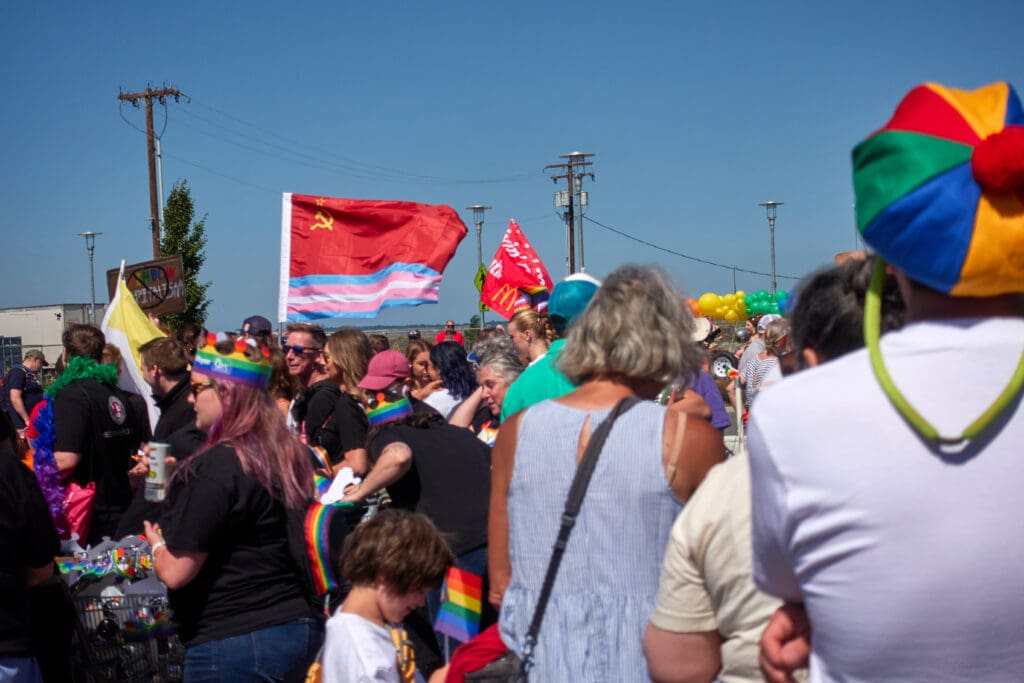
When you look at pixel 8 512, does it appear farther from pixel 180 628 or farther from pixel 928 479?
pixel 928 479

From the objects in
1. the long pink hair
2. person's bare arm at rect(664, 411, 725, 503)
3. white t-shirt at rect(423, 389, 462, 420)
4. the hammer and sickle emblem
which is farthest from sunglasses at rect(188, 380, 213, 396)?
the hammer and sickle emblem

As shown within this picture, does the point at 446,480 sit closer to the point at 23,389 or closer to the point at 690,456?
the point at 690,456

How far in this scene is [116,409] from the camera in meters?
5.96

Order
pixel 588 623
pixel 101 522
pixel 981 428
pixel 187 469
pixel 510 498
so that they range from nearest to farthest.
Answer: pixel 981 428, pixel 588 623, pixel 510 498, pixel 187 469, pixel 101 522

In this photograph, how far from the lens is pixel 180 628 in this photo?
353 centimetres

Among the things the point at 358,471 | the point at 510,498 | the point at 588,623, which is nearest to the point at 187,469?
Answer: the point at 510,498

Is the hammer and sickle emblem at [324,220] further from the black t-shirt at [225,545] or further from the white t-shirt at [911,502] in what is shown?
the white t-shirt at [911,502]

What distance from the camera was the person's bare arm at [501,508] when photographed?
291cm

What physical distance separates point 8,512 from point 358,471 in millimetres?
2058

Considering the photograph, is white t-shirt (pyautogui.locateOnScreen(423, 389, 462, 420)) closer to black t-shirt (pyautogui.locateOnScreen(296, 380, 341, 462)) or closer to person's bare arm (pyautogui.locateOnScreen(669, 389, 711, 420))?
black t-shirt (pyautogui.locateOnScreen(296, 380, 341, 462))

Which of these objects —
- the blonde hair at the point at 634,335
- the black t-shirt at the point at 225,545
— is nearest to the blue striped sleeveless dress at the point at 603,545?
the blonde hair at the point at 634,335

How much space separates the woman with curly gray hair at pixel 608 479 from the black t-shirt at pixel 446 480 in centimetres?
174

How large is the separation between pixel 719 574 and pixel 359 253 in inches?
278

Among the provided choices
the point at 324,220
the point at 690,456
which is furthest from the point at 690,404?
the point at 324,220
